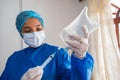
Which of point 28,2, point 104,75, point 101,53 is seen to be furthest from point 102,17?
point 28,2

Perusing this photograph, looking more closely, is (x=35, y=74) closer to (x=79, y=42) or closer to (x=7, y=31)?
(x=79, y=42)

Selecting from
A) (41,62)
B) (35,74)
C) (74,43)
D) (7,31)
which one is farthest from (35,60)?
(7,31)

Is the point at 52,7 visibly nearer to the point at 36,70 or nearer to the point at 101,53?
the point at 101,53

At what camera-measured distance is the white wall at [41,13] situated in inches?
78.5

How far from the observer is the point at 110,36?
1573 millimetres

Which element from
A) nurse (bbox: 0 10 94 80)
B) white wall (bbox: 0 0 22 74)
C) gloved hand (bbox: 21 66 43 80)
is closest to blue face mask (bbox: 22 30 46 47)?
nurse (bbox: 0 10 94 80)

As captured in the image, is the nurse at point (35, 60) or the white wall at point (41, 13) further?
the white wall at point (41, 13)

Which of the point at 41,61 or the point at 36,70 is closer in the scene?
the point at 36,70

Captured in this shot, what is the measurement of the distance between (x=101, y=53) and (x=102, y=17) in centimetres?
29

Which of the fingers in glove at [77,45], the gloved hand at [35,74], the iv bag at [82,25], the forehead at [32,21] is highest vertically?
the forehead at [32,21]

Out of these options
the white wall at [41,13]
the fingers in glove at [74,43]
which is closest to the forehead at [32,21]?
the fingers in glove at [74,43]

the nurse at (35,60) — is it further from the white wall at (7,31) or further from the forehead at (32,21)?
the white wall at (7,31)

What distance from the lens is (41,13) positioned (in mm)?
2074

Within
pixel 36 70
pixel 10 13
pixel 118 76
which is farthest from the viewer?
pixel 10 13
